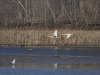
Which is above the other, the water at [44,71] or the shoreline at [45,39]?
the shoreline at [45,39]

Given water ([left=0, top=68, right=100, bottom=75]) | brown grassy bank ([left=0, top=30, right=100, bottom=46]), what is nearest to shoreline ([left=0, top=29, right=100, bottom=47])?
brown grassy bank ([left=0, top=30, right=100, bottom=46])

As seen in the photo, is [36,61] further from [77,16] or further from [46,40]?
[77,16]

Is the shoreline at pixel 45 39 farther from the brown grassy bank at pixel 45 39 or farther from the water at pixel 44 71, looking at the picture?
the water at pixel 44 71

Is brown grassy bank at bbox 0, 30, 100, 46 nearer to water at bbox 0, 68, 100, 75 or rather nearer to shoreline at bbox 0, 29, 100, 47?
shoreline at bbox 0, 29, 100, 47

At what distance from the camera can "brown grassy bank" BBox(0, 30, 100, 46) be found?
34.0m

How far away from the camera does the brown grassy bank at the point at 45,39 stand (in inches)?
1340

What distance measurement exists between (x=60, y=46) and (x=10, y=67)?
12827 mm

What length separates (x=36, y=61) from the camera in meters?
25.5

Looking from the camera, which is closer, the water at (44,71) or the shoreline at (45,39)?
the water at (44,71)

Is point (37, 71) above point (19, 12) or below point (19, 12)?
below

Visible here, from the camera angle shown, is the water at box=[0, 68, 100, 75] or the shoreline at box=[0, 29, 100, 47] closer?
the water at box=[0, 68, 100, 75]

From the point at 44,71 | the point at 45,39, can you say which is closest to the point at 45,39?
the point at 45,39

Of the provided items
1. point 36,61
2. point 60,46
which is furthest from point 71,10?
point 36,61

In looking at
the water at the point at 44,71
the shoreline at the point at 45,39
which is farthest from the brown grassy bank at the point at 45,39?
the water at the point at 44,71
